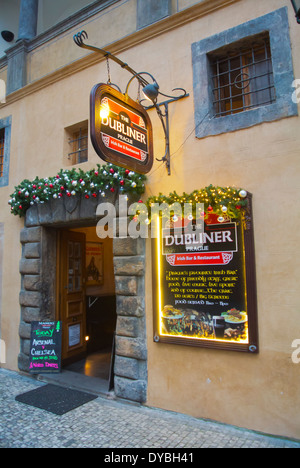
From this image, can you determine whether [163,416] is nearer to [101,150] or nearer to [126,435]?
[126,435]

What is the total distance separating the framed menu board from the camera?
12.1 feet

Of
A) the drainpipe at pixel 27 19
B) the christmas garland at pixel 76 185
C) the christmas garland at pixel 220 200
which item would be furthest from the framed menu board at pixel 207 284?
the drainpipe at pixel 27 19

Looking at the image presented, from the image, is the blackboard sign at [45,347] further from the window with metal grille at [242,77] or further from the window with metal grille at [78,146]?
the window with metal grille at [242,77]

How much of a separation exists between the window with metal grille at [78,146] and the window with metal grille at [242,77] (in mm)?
2467

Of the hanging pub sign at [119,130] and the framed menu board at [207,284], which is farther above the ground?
the hanging pub sign at [119,130]

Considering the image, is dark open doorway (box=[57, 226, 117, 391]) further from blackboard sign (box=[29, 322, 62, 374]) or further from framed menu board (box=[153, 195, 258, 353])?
framed menu board (box=[153, 195, 258, 353])

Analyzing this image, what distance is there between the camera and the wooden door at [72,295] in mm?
5969

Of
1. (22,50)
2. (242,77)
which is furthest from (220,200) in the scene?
(22,50)

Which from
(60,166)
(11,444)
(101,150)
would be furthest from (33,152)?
(11,444)

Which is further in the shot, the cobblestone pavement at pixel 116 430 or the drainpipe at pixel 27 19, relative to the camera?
the drainpipe at pixel 27 19

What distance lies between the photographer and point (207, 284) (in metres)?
3.93

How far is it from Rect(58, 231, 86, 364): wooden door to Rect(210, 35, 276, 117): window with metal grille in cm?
360

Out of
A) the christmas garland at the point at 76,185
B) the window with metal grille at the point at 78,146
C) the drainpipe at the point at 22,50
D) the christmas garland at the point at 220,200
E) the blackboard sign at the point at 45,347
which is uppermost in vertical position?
the drainpipe at the point at 22,50

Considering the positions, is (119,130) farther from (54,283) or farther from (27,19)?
(27,19)
